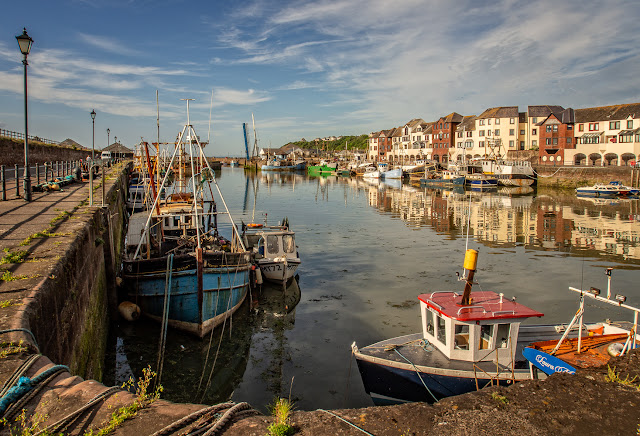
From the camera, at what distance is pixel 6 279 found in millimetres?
8172

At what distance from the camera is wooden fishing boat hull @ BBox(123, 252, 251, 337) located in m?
15.3

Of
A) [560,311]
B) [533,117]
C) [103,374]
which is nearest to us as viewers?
[103,374]

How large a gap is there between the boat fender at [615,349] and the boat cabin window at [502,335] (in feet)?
6.98

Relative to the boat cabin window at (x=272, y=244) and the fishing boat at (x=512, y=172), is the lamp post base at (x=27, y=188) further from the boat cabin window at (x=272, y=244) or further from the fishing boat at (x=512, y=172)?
the fishing boat at (x=512, y=172)

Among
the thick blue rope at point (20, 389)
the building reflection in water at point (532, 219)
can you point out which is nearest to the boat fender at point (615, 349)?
the building reflection in water at point (532, 219)

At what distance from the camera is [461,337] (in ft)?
37.3

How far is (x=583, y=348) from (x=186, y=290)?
1193 centimetres

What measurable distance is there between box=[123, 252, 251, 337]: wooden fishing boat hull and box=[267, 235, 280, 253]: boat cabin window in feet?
18.0

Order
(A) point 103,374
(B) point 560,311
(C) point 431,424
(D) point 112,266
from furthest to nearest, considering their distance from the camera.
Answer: (B) point 560,311 → (D) point 112,266 → (A) point 103,374 → (C) point 431,424

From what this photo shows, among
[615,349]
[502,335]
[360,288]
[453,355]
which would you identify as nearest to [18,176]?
[360,288]

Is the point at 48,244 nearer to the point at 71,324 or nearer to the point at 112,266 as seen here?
the point at 71,324

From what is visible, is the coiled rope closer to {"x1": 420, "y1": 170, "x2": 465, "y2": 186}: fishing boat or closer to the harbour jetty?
the harbour jetty

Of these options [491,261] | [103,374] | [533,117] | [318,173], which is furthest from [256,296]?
[318,173]

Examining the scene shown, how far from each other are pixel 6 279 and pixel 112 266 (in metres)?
8.90
